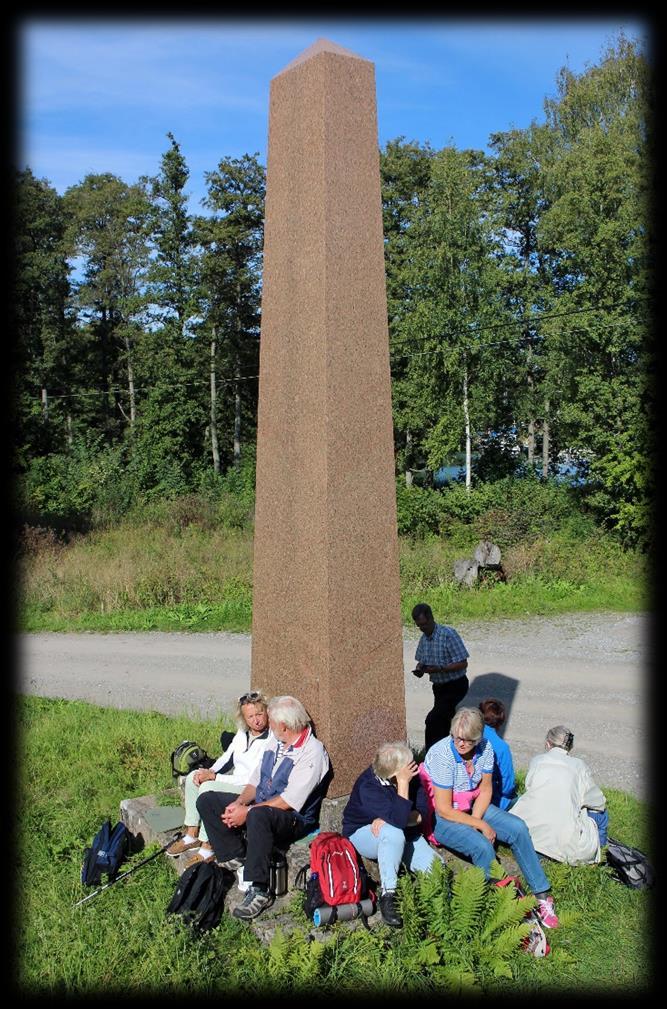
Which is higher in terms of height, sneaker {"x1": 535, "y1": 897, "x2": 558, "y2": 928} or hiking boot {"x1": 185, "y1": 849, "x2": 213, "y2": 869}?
hiking boot {"x1": 185, "y1": 849, "x2": 213, "y2": 869}

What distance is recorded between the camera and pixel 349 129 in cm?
576

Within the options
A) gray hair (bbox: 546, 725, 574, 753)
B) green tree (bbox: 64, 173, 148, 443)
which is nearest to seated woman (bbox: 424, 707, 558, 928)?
gray hair (bbox: 546, 725, 574, 753)

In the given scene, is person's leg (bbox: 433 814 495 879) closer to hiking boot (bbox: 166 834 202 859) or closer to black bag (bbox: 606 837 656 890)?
black bag (bbox: 606 837 656 890)

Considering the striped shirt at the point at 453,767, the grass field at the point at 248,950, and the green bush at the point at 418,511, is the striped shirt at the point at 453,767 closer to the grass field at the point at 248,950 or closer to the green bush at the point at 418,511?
the grass field at the point at 248,950

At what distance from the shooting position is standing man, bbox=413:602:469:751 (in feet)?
22.2

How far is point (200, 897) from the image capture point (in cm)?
483

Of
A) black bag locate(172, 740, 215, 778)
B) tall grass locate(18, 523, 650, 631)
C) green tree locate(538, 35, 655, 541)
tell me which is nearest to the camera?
black bag locate(172, 740, 215, 778)

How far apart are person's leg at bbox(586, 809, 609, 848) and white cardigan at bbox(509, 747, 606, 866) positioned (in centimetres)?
6

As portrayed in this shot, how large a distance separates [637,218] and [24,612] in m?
15.4

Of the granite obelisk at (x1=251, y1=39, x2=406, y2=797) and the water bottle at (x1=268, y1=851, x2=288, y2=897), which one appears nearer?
the water bottle at (x1=268, y1=851, x2=288, y2=897)

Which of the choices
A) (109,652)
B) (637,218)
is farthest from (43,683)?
(637,218)

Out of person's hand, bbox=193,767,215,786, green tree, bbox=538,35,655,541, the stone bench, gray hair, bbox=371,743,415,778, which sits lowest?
the stone bench

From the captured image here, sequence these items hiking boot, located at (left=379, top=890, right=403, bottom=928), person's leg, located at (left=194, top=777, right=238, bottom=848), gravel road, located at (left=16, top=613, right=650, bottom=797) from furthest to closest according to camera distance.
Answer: gravel road, located at (left=16, top=613, right=650, bottom=797) < person's leg, located at (left=194, top=777, right=238, bottom=848) < hiking boot, located at (left=379, top=890, right=403, bottom=928)

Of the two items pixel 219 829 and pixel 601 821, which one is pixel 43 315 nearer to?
pixel 219 829
